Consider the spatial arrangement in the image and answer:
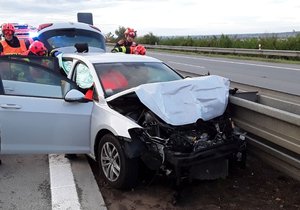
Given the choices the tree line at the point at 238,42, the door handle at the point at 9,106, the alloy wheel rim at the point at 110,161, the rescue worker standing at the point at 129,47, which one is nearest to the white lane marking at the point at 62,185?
the alloy wheel rim at the point at 110,161

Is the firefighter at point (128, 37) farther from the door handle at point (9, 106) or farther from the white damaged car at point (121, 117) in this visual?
the door handle at point (9, 106)

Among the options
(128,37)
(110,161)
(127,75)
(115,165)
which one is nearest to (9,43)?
(128,37)

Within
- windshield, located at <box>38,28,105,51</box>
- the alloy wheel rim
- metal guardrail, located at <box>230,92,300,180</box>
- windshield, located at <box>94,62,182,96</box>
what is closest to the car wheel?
the alloy wheel rim

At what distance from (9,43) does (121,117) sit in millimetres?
5246

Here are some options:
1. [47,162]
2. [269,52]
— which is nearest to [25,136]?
[47,162]

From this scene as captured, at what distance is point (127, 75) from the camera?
553 centimetres

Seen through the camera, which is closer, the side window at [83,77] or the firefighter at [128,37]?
the side window at [83,77]

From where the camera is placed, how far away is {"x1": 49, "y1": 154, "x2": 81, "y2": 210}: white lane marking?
4258 millimetres

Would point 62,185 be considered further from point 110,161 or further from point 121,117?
point 121,117

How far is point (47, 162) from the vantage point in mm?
5734

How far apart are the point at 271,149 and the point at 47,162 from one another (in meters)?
3.00

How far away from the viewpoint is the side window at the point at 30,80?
5.26 m

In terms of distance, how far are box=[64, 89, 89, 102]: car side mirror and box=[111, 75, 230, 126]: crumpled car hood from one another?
0.49 metres

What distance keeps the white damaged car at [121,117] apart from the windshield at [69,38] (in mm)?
3617
